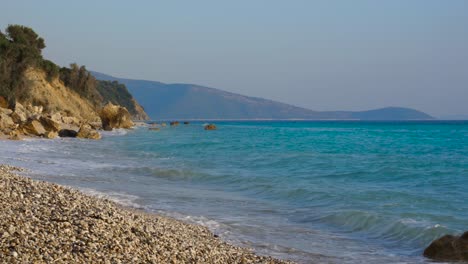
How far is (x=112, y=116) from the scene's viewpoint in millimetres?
75875

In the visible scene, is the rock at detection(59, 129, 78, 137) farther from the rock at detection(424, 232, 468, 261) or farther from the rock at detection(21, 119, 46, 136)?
the rock at detection(424, 232, 468, 261)

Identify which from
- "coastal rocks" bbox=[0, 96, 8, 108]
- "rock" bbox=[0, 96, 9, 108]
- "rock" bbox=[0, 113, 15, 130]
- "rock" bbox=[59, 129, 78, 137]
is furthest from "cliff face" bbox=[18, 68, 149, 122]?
"rock" bbox=[0, 113, 15, 130]

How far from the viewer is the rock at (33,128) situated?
44312 millimetres

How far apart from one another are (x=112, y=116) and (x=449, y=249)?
68179mm

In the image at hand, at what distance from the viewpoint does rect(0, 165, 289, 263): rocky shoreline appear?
758 centimetres

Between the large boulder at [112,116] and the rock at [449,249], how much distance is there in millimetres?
64741

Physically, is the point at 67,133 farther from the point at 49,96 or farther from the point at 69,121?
the point at 49,96

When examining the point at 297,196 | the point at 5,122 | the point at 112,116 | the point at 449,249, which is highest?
the point at 112,116

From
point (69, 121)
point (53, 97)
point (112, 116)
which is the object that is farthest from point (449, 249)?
point (112, 116)

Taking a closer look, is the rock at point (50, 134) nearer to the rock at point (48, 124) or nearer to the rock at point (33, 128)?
the rock at point (33, 128)

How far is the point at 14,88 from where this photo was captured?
6003 cm

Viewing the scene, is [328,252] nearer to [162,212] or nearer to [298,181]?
[162,212]

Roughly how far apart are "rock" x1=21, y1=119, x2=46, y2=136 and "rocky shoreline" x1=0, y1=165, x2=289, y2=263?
112ft

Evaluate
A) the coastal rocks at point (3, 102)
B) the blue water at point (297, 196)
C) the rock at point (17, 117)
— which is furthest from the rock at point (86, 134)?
the blue water at point (297, 196)
